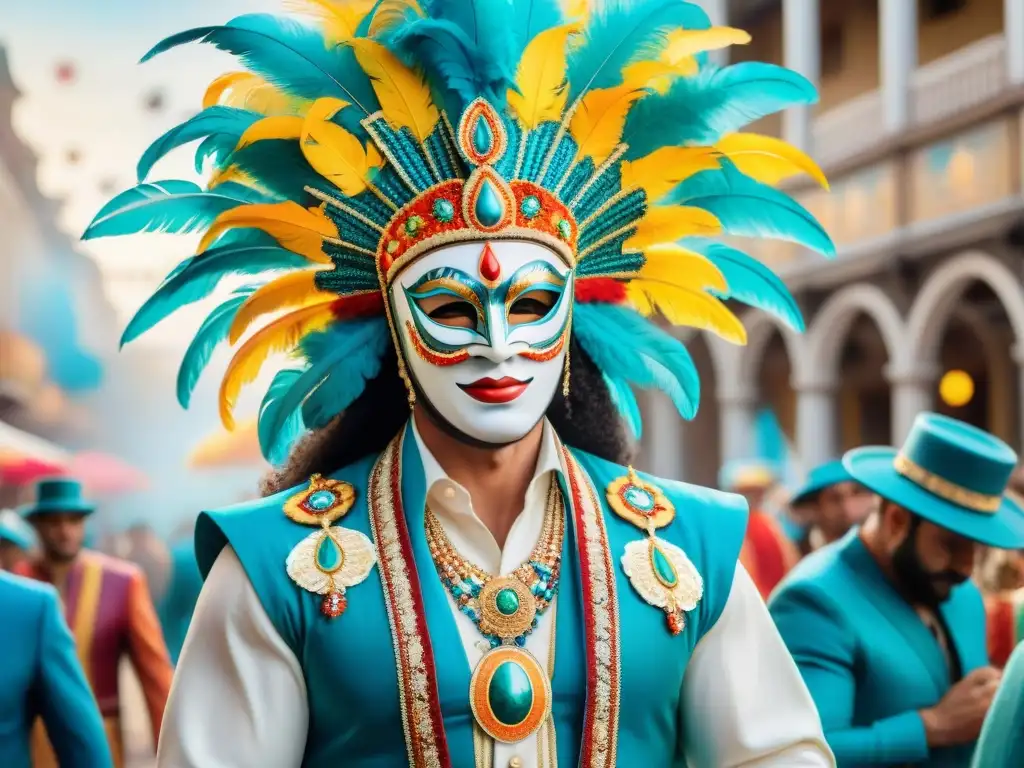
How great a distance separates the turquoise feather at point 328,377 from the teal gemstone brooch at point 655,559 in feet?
1.77

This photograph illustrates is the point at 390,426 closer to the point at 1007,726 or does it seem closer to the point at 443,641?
the point at 443,641

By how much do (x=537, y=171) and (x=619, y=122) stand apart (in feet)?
0.64

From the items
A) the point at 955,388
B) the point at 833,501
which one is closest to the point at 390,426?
the point at 833,501

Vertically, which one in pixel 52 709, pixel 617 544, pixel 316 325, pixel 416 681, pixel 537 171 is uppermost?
pixel 537 171

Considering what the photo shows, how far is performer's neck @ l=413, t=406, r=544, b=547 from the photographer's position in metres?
3.03

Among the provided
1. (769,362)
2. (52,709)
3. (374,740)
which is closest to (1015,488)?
(52,709)

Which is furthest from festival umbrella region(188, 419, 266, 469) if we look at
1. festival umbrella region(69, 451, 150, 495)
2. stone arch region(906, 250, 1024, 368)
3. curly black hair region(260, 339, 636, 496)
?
curly black hair region(260, 339, 636, 496)

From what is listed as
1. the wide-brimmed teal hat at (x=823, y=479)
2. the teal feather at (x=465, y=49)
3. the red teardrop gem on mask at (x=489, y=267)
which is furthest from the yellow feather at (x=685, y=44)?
the wide-brimmed teal hat at (x=823, y=479)

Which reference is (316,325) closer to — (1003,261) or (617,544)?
(617,544)

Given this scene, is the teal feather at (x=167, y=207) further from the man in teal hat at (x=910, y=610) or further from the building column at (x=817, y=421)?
the building column at (x=817, y=421)

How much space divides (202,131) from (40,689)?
1.73 meters

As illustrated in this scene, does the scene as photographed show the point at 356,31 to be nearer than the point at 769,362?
Yes

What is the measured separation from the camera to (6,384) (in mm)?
18578

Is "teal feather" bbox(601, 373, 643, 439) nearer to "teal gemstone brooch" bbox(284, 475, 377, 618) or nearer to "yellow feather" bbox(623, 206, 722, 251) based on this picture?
"yellow feather" bbox(623, 206, 722, 251)
